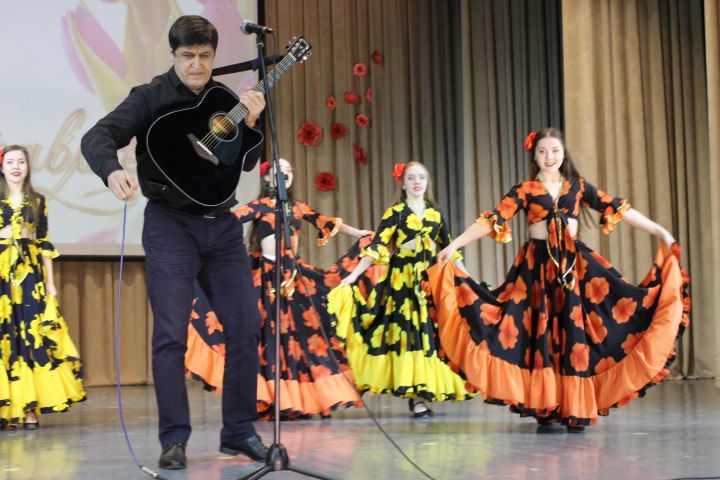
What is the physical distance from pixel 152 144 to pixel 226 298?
0.55m

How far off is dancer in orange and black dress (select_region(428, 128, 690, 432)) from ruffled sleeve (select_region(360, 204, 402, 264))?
67 cm

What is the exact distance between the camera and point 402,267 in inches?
203

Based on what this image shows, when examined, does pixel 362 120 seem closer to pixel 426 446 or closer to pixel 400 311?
pixel 400 311

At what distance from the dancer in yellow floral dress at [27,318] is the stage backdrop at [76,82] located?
6.54ft

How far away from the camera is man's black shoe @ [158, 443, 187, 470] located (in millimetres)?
3199

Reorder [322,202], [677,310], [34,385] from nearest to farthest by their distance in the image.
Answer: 1. [677,310]
2. [34,385]
3. [322,202]

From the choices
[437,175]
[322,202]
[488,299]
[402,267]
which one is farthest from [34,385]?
[437,175]

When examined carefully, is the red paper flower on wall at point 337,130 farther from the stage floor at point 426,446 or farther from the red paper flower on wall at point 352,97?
the stage floor at point 426,446

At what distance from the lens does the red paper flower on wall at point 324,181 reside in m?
8.11

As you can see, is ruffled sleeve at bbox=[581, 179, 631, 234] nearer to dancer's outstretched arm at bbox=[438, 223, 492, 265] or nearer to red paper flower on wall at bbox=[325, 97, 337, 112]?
dancer's outstretched arm at bbox=[438, 223, 492, 265]

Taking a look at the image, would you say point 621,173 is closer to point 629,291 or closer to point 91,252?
point 629,291

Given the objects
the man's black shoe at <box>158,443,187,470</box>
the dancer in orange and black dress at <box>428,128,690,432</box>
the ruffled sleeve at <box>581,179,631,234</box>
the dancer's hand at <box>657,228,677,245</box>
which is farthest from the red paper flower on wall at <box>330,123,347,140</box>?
the man's black shoe at <box>158,443,187,470</box>

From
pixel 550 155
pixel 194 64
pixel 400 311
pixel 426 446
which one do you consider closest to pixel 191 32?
pixel 194 64

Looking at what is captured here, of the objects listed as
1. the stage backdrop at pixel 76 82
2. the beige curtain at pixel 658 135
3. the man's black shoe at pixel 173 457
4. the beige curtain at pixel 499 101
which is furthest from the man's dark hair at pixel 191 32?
the beige curtain at pixel 499 101
